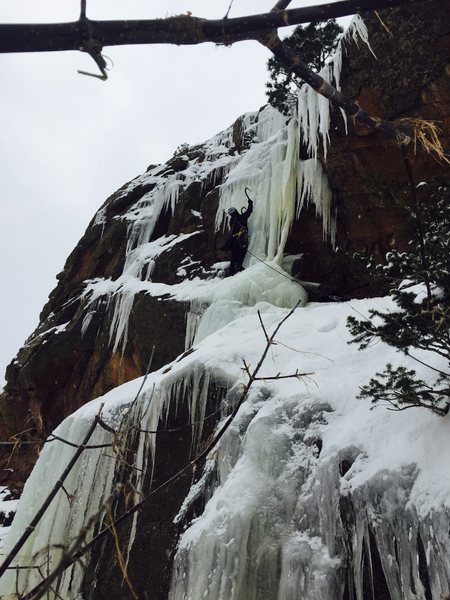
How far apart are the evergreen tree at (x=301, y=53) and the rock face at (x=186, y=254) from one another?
805 millimetres

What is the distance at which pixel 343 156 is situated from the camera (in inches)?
310

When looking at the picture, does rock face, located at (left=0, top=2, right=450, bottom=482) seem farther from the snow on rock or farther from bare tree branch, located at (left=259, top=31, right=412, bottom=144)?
bare tree branch, located at (left=259, top=31, right=412, bottom=144)

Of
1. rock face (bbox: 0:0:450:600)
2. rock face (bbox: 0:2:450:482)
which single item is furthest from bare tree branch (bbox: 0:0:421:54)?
rock face (bbox: 0:2:450:482)

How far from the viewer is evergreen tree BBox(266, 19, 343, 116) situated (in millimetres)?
9336

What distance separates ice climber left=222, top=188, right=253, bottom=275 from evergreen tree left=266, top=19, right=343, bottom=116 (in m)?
Result: 2.33

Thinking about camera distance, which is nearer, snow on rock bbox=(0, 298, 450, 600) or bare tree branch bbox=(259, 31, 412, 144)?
bare tree branch bbox=(259, 31, 412, 144)

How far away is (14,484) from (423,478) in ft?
39.5

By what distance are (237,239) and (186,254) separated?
1683 millimetres

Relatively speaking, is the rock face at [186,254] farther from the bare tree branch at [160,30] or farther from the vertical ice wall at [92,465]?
the bare tree branch at [160,30]

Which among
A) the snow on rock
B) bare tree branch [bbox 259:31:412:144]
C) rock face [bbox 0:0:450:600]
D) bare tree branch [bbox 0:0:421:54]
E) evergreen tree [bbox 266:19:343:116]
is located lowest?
the snow on rock

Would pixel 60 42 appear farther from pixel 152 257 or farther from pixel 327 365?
pixel 152 257

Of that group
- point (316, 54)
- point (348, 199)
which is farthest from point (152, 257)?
point (316, 54)

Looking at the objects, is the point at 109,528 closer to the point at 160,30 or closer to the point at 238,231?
the point at 160,30

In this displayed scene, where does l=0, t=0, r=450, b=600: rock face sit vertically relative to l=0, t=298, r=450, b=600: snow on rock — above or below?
above
